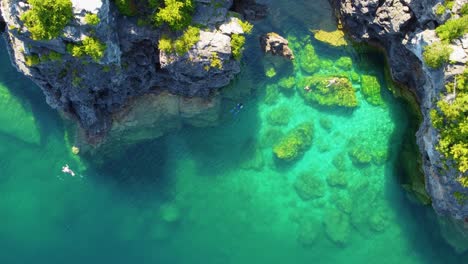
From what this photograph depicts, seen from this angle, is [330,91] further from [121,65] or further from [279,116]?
[121,65]

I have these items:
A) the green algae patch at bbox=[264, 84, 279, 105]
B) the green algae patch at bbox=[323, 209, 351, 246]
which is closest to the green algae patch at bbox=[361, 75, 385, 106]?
the green algae patch at bbox=[264, 84, 279, 105]

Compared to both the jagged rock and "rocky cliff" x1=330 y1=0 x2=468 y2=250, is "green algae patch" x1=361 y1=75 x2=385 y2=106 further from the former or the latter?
the jagged rock

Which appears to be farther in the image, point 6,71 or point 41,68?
point 6,71

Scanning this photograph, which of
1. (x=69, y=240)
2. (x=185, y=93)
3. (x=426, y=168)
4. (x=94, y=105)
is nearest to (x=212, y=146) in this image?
(x=185, y=93)

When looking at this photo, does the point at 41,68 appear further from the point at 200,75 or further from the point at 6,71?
the point at 200,75

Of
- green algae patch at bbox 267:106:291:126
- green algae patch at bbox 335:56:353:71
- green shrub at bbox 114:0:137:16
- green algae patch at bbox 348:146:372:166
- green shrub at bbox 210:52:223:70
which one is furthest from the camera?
green algae patch at bbox 335:56:353:71
